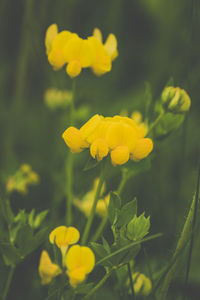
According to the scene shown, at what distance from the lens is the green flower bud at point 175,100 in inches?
43.3

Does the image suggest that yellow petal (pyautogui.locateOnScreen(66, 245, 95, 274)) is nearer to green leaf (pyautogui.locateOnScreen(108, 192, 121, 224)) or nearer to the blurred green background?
green leaf (pyautogui.locateOnScreen(108, 192, 121, 224))

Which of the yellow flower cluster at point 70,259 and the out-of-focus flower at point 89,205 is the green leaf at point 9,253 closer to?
the yellow flower cluster at point 70,259

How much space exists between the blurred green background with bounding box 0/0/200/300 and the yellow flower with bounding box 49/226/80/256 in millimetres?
413

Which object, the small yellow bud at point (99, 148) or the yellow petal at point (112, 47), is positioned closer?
the small yellow bud at point (99, 148)

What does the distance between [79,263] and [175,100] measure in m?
0.50

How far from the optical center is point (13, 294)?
135 centimetres

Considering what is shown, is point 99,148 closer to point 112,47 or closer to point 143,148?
point 143,148

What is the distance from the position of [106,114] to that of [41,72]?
55 centimetres

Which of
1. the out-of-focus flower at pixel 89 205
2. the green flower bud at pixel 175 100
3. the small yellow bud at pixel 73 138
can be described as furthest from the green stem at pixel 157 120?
the out-of-focus flower at pixel 89 205

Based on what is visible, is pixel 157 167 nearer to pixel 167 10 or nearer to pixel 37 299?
pixel 37 299

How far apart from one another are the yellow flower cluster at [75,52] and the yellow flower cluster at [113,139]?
9.9 inches

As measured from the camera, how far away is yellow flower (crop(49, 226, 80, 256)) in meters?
0.86

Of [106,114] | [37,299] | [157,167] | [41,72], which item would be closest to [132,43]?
[41,72]

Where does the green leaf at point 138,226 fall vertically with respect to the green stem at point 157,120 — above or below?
below
